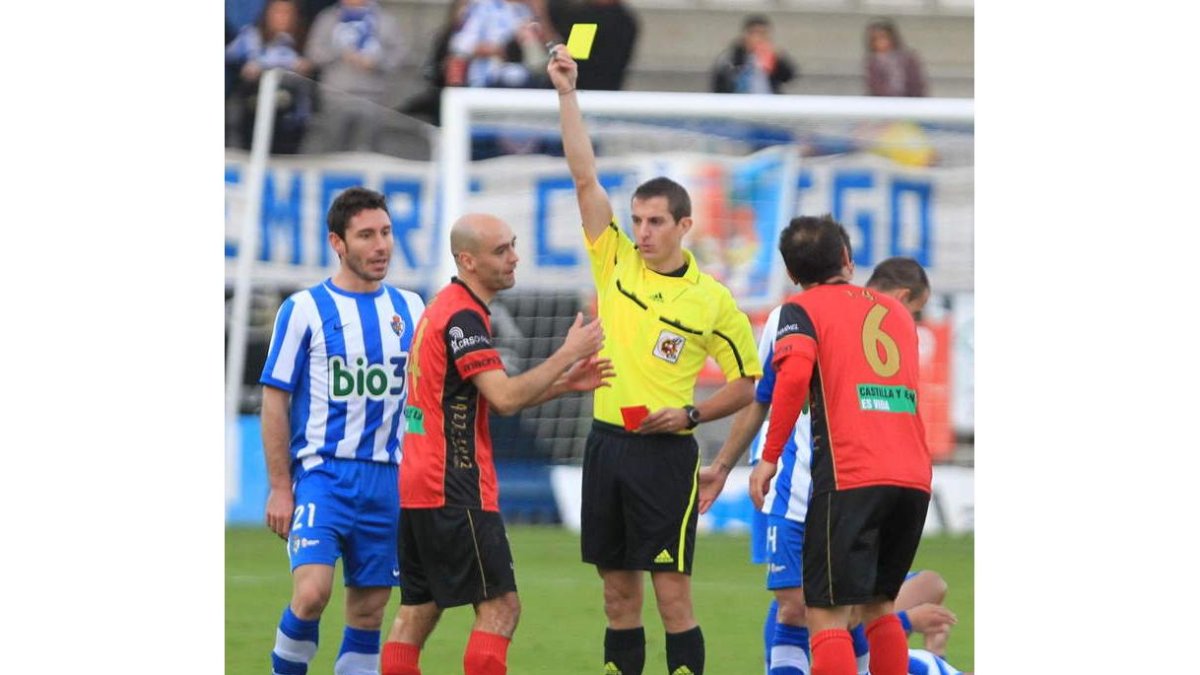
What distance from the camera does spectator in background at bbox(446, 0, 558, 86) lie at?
46.6 feet

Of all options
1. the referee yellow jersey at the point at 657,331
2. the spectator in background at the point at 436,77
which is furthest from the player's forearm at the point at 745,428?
the spectator in background at the point at 436,77

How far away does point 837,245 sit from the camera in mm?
5957

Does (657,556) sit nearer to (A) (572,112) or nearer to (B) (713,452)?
(A) (572,112)

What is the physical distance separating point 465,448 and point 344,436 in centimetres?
67

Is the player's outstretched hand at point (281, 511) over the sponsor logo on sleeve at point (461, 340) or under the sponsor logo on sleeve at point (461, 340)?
under

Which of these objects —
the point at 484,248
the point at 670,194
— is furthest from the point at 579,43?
the point at 484,248

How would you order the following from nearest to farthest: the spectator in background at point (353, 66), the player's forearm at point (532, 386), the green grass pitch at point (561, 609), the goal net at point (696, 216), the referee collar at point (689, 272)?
the player's forearm at point (532, 386) < the referee collar at point (689, 272) < the green grass pitch at point (561, 609) < the goal net at point (696, 216) < the spectator in background at point (353, 66)

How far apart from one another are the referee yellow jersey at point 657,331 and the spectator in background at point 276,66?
7904 mm

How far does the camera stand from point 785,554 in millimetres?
6527

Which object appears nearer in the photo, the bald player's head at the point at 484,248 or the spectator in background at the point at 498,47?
the bald player's head at the point at 484,248

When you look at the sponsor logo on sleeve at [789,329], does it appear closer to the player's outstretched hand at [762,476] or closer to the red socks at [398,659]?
the player's outstretched hand at [762,476]

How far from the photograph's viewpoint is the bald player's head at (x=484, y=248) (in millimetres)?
5797

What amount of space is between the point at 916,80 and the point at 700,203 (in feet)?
11.3
